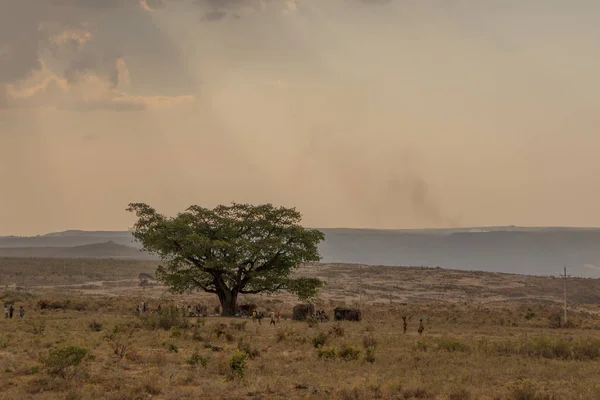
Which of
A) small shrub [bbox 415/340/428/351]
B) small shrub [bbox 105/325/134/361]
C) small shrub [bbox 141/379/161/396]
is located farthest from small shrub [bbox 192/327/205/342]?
small shrub [bbox 141/379/161/396]

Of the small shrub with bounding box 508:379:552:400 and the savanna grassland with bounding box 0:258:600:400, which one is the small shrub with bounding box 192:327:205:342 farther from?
the small shrub with bounding box 508:379:552:400

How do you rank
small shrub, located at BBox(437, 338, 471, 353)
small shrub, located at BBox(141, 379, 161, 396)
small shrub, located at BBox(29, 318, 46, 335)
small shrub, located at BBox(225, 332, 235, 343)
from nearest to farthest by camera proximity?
small shrub, located at BBox(141, 379, 161, 396) < small shrub, located at BBox(437, 338, 471, 353) < small shrub, located at BBox(225, 332, 235, 343) < small shrub, located at BBox(29, 318, 46, 335)

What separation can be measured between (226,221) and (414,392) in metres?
34.8

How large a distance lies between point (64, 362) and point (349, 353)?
12627 mm

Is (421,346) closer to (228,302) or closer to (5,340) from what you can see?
(5,340)

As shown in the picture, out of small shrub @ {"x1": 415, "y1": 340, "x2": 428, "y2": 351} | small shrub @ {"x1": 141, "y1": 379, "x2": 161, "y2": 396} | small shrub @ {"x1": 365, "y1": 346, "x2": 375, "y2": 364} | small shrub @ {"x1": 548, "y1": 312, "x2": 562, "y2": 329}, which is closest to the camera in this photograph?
small shrub @ {"x1": 141, "y1": 379, "x2": 161, "y2": 396}

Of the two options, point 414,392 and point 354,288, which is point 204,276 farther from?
point 354,288

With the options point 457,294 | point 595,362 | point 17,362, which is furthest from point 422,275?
point 17,362

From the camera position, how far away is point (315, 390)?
20375mm

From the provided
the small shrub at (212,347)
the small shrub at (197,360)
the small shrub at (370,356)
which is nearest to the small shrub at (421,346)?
the small shrub at (370,356)

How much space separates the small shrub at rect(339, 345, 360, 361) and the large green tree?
2212 cm

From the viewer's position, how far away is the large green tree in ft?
166

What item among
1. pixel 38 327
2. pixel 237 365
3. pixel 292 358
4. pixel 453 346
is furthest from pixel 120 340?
pixel 453 346

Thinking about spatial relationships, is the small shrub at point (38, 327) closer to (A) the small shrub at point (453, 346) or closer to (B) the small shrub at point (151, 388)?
(B) the small shrub at point (151, 388)
